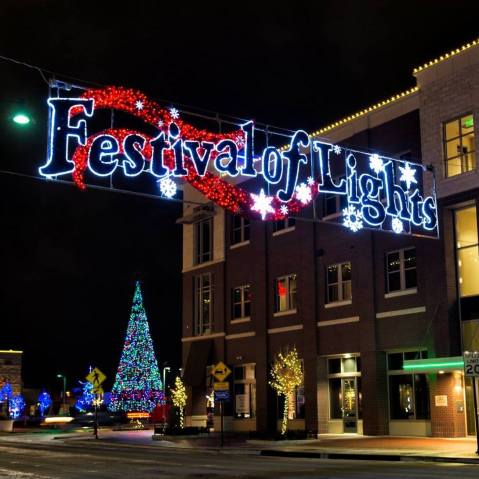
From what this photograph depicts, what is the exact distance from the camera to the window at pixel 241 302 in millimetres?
42875

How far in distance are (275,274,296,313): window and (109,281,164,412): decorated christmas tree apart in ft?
72.2

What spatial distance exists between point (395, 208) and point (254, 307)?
1742 cm

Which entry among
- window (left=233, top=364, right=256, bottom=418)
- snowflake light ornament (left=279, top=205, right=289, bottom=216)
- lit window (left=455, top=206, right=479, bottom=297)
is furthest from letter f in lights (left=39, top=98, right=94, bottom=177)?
window (left=233, top=364, right=256, bottom=418)

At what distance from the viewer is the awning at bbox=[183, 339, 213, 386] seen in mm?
44719

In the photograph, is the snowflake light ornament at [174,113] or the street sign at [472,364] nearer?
the snowflake light ornament at [174,113]

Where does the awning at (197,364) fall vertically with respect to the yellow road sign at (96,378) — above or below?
above

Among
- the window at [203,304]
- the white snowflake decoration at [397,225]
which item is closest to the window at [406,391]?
the white snowflake decoration at [397,225]

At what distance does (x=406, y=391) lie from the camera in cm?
3288

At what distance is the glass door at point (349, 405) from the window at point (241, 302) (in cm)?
826

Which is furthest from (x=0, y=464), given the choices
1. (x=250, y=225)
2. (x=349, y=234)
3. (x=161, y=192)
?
(x=250, y=225)

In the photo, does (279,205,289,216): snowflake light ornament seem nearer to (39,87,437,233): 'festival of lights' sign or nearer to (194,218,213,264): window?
(39,87,437,233): 'festival of lights' sign

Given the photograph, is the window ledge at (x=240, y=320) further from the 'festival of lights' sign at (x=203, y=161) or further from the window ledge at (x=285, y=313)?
the 'festival of lights' sign at (x=203, y=161)

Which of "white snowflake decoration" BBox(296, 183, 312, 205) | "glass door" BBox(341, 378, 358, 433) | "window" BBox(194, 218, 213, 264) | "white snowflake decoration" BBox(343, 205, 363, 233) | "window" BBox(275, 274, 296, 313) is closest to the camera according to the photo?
"white snowflake decoration" BBox(296, 183, 312, 205)

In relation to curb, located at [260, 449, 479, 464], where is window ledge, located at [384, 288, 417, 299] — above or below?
above
